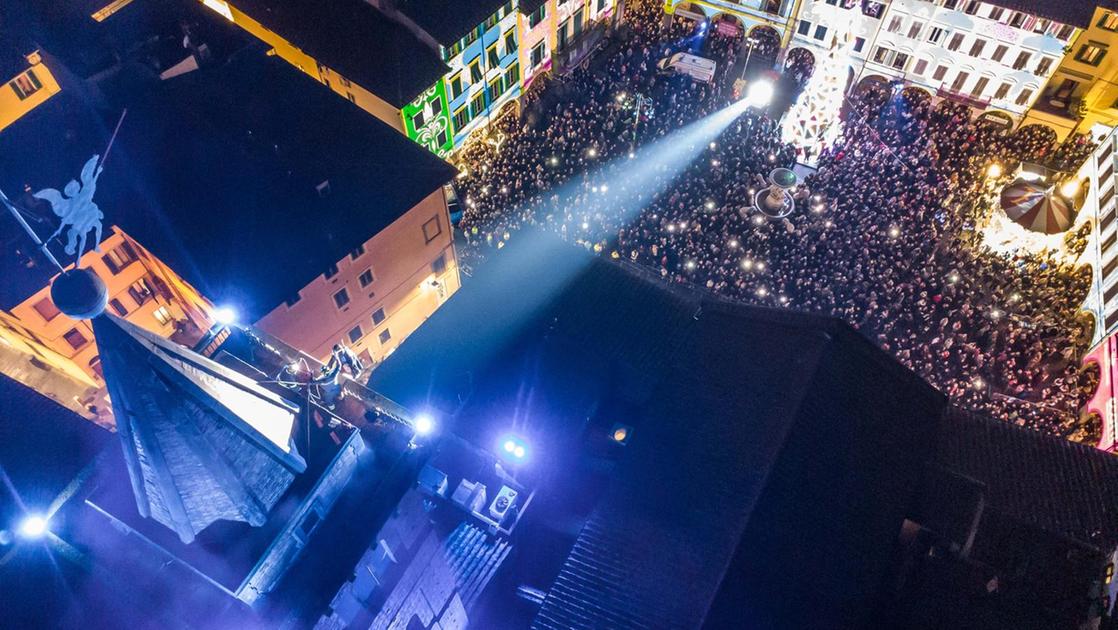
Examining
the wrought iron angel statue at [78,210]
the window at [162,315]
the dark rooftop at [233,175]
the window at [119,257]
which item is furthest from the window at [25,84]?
the wrought iron angel statue at [78,210]

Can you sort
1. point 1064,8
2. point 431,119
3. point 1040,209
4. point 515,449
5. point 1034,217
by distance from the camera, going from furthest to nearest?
point 1064,8
point 431,119
point 1034,217
point 1040,209
point 515,449

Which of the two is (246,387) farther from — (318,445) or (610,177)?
(610,177)

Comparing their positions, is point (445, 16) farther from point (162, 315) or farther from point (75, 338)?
point (75, 338)

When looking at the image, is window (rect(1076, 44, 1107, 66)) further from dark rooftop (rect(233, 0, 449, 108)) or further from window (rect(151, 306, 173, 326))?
window (rect(151, 306, 173, 326))

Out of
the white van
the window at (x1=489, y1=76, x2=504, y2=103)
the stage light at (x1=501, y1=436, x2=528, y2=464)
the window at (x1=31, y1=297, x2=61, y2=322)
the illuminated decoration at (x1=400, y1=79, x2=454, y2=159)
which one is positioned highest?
the white van

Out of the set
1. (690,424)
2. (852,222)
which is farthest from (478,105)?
(690,424)

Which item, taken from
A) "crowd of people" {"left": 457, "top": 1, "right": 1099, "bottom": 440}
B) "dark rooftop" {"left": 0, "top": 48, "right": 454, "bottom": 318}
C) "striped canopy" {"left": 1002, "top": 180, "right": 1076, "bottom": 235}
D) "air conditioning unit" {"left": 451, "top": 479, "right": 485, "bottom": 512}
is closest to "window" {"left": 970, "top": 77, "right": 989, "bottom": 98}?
"crowd of people" {"left": 457, "top": 1, "right": 1099, "bottom": 440}

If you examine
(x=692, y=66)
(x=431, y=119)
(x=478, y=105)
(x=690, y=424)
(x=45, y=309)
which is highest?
(x=692, y=66)
